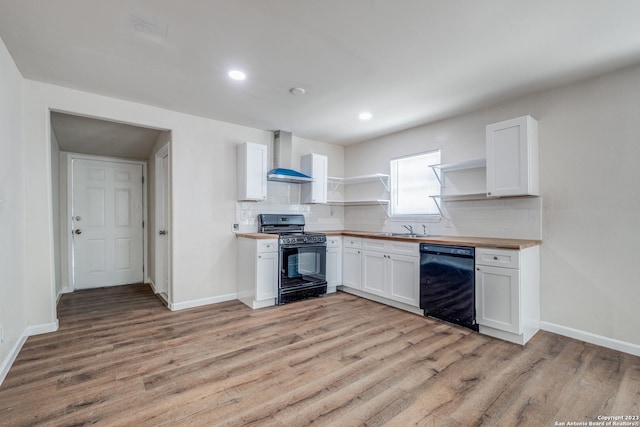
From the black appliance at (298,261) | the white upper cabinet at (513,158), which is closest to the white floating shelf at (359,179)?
the black appliance at (298,261)

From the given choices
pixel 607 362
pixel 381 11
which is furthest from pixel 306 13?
pixel 607 362

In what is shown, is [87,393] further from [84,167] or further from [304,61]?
[84,167]

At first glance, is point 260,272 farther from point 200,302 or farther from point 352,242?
point 352,242

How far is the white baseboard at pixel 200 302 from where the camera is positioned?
3.66 meters

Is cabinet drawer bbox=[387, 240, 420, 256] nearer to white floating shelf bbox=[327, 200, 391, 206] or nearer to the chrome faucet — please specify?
the chrome faucet

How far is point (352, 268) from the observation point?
437 cm

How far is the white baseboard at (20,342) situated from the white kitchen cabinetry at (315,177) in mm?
3331

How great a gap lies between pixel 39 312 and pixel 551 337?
Answer: 16.3ft

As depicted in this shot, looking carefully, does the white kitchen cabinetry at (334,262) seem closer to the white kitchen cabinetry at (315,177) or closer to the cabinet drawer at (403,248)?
the white kitchen cabinetry at (315,177)

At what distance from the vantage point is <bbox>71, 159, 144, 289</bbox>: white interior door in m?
4.63

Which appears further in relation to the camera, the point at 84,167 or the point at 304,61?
the point at 84,167

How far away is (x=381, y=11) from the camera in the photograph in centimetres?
189

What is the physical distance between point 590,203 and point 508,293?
113 centimetres

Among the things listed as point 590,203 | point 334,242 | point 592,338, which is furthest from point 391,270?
point 590,203
